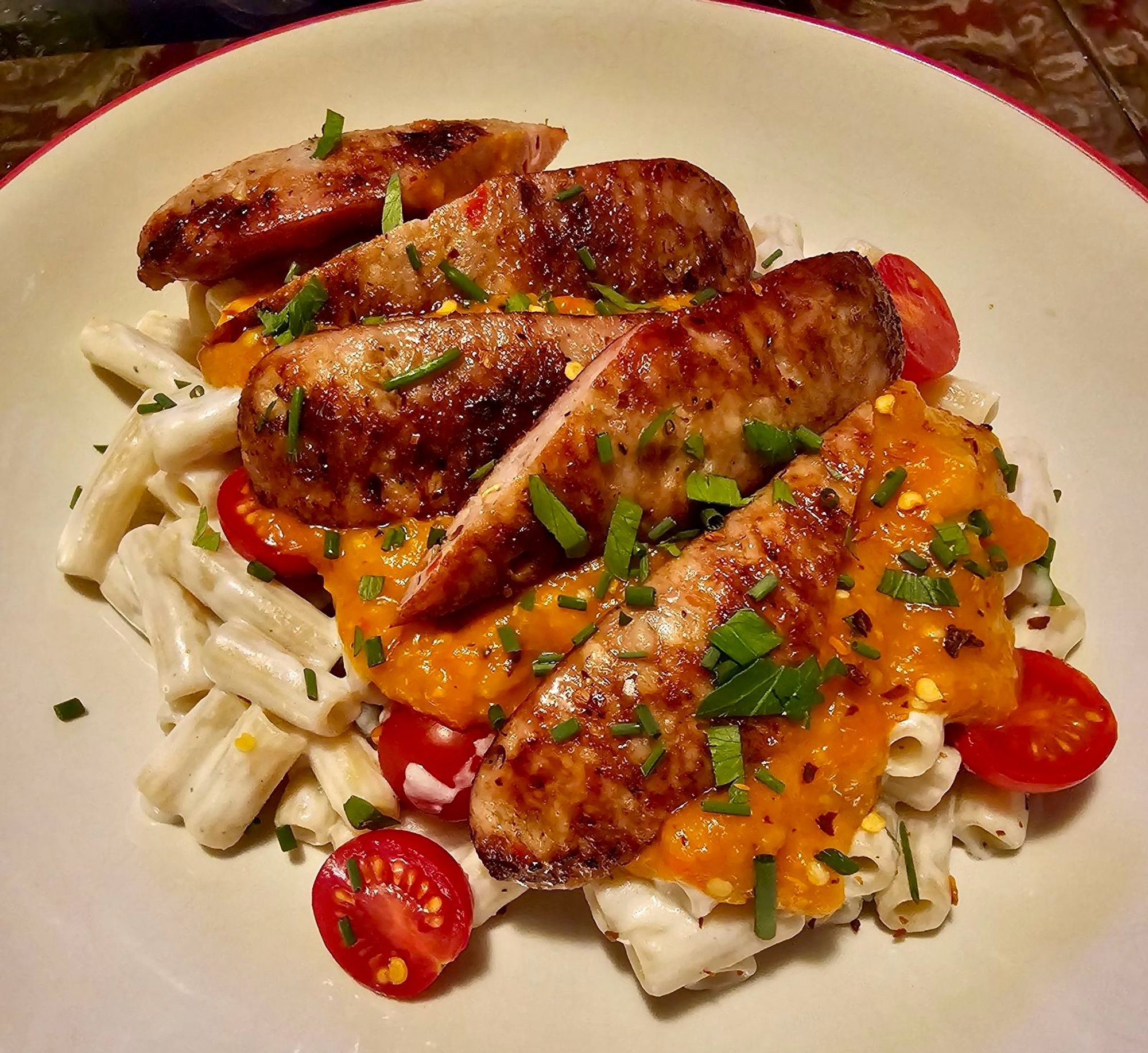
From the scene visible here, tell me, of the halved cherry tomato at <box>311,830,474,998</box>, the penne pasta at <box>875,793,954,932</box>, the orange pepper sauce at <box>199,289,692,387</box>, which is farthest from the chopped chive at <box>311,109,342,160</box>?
the penne pasta at <box>875,793,954,932</box>

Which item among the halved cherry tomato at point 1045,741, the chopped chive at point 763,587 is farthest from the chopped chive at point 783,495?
the halved cherry tomato at point 1045,741

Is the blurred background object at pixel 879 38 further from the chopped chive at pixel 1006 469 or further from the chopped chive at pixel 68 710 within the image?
the chopped chive at pixel 68 710

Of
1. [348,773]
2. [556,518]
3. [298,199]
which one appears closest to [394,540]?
[556,518]

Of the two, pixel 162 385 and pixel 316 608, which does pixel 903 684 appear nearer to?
pixel 316 608

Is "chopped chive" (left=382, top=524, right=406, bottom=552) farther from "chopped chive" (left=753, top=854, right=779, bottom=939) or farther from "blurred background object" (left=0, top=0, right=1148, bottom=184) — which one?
"blurred background object" (left=0, top=0, right=1148, bottom=184)

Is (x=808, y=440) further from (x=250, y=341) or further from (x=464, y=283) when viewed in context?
(x=250, y=341)

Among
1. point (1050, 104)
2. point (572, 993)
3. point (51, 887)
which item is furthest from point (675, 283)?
point (1050, 104)
